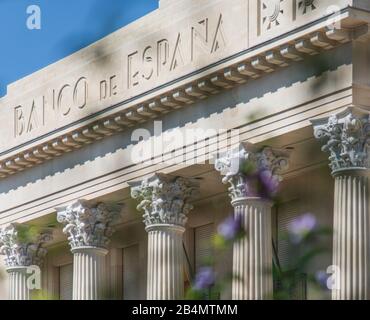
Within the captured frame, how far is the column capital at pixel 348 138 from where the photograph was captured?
141 ft

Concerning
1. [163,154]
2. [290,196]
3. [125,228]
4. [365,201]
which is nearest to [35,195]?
[125,228]

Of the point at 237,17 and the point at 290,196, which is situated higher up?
the point at 237,17

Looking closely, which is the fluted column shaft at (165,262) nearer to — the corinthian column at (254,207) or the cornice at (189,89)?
the cornice at (189,89)

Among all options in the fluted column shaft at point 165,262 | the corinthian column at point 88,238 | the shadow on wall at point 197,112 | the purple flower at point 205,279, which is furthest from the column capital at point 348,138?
the purple flower at point 205,279

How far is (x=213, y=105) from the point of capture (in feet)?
162

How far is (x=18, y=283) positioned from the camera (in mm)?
61719

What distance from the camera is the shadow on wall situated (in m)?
44.2

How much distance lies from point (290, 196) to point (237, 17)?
5.97 meters

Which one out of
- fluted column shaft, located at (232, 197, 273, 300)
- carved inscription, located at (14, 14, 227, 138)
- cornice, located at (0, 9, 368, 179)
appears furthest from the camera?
carved inscription, located at (14, 14, 227, 138)

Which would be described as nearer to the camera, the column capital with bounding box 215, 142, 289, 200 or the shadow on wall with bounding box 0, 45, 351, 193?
the shadow on wall with bounding box 0, 45, 351, 193

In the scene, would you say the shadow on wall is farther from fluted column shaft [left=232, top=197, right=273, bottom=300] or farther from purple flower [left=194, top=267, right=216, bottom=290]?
purple flower [left=194, top=267, right=216, bottom=290]

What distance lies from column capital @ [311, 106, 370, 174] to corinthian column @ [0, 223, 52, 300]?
19.5 metres

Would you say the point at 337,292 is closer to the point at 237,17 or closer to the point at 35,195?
the point at 237,17

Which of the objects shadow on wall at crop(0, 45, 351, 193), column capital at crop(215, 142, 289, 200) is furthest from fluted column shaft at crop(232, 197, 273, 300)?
shadow on wall at crop(0, 45, 351, 193)
